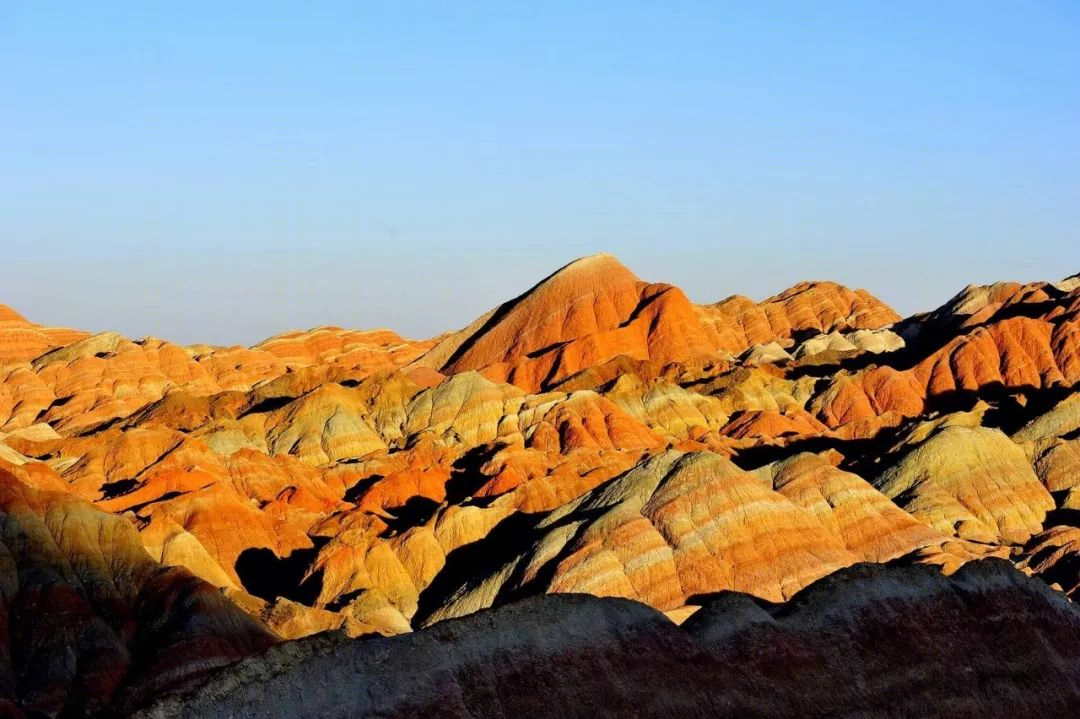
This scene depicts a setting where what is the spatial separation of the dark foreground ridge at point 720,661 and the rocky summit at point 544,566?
3.8 inches

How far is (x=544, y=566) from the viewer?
4331 inches

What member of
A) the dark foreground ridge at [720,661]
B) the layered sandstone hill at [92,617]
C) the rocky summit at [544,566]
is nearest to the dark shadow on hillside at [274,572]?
the rocky summit at [544,566]

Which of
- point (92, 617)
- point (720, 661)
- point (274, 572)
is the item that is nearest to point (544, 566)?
point (92, 617)

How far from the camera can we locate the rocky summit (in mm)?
50062

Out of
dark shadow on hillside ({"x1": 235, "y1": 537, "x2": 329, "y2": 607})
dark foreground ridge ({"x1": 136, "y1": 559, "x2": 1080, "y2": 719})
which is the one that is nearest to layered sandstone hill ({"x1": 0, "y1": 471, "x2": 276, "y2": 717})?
dark shadow on hillside ({"x1": 235, "y1": 537, "x2": 329, "y2": 607})

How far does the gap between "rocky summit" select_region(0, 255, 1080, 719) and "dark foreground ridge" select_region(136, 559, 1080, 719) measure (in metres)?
0.10

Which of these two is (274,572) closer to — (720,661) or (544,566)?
(544,566)

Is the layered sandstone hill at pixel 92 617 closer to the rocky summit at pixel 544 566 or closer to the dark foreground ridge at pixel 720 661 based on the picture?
the rocky summit at pixel 544 566

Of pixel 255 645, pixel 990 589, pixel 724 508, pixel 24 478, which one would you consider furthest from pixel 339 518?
pixel 990 589

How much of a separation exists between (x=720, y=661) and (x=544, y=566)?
56966 mm

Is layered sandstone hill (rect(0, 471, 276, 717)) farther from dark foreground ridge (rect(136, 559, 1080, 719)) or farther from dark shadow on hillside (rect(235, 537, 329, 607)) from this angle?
dark foreground ridge (rect(136, 559, 1080, 719))

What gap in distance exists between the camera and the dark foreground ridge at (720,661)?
44938 mm

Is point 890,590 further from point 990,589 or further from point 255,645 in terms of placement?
point 255,645

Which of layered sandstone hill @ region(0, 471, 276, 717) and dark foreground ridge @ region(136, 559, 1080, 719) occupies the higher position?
dark foreground ridge @ region(136, 559, 1080, 719)
